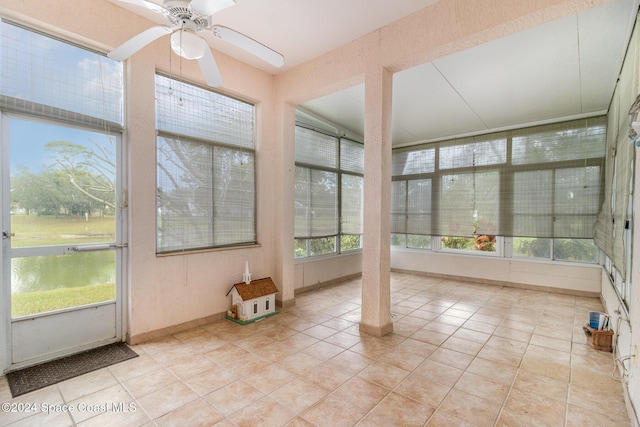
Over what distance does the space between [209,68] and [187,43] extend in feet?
1.25

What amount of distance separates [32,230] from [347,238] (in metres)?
4.52

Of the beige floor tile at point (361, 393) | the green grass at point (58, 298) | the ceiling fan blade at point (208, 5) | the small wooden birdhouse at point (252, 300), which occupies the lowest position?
the beige floor tile at point (361, 393)

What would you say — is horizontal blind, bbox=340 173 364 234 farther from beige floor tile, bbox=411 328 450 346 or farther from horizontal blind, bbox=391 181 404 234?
beige floor tile, bbox=411 328 450 346

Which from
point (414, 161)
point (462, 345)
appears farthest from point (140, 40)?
point (414, 161)

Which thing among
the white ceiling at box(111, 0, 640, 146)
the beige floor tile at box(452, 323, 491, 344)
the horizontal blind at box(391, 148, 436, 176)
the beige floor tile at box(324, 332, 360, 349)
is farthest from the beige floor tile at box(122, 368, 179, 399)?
the horizontal blind at box(391, 148, 436, 176)

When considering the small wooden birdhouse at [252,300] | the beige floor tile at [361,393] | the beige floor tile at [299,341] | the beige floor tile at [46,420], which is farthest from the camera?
the small wooden birdhouse at [252,300]

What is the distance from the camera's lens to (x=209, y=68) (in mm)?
2146

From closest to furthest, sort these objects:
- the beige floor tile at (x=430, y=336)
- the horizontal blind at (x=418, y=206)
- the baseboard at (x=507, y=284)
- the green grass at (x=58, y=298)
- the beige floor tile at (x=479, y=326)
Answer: the green grass at (x=58, y=298)
the beige floor tile at (x=430, y=336)
the beige floor tile at (x=479, y=326)
the baseboard at (x=507, y=284)
the horizontal blind at (x=418, y=206)

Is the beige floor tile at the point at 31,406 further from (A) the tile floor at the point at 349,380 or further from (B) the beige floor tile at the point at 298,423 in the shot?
(B) the beige floor tile at the point at 298,423

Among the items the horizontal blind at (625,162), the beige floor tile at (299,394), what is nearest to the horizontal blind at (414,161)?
the horizontal blind at (625,162)

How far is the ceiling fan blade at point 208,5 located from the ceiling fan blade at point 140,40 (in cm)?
28

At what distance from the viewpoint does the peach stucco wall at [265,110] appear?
237 centimetres

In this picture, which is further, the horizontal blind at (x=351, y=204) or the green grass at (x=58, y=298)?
the horizontal blind at (x=351, y=204)

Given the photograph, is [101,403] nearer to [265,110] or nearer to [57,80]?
[57,80]
